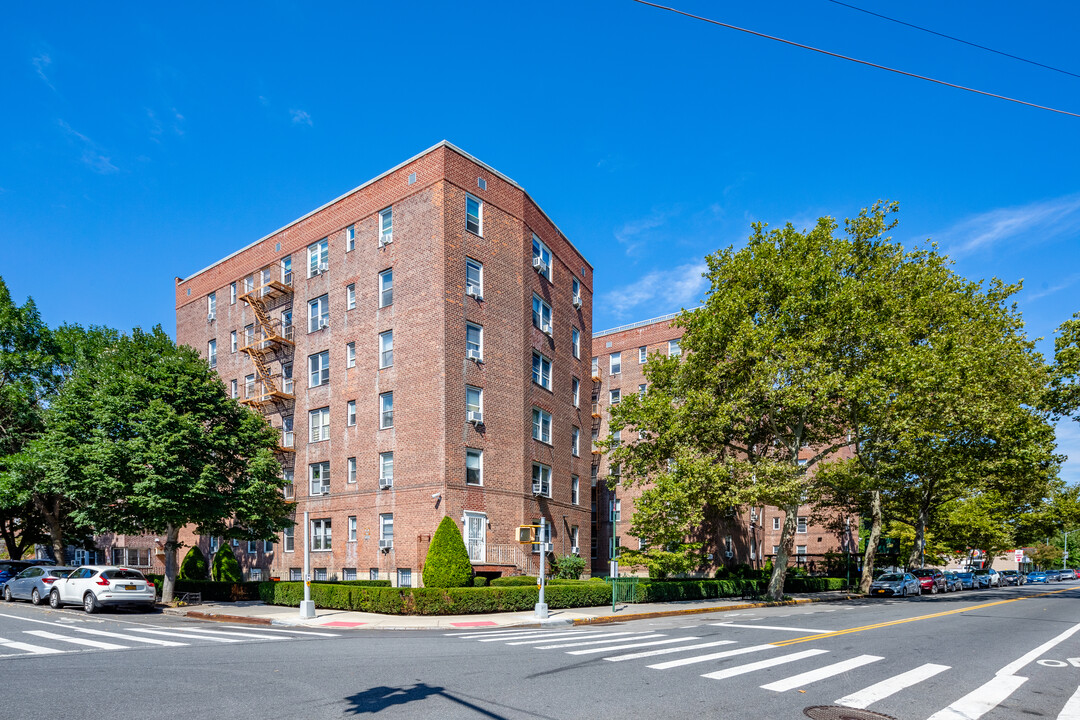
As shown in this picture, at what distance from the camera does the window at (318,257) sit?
3650 cm

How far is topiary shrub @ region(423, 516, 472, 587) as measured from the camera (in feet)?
85.6

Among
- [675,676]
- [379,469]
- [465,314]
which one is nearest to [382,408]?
[379,469]

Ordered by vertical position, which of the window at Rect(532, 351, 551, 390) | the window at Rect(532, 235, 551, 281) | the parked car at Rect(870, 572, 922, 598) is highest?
the window at Rect(532, 235, 551, 281)

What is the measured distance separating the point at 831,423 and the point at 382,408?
21374mm

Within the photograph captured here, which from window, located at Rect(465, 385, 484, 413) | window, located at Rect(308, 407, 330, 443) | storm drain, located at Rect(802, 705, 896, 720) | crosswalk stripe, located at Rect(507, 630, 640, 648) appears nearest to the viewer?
storm drain, located at Rect(802, 705, 896, 720)

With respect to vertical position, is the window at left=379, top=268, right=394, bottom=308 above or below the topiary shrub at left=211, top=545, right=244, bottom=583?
above

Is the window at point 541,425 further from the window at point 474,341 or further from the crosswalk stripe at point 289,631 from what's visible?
the crosswalk stripe at point 289,631

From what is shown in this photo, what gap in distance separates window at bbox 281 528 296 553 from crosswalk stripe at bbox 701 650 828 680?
28.6m

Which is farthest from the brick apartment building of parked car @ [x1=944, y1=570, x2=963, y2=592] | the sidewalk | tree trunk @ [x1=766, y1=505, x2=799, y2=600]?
parked car @ [x1=944, y1=570, x2=963, y2=592]

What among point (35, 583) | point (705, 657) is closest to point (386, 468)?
point (35, 583)

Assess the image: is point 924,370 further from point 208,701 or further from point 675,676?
point 208,701

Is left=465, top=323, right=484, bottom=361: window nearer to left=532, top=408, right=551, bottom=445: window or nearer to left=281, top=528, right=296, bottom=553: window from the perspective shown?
left=532, top=408, right=551, bottom=445: window

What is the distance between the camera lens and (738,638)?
16047mm

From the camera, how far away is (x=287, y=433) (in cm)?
3719
